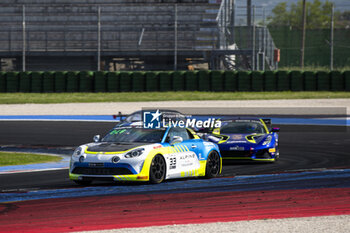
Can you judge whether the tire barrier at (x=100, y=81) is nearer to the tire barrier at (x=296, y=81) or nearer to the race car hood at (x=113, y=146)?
the tire barrier at (x=296, y=81)

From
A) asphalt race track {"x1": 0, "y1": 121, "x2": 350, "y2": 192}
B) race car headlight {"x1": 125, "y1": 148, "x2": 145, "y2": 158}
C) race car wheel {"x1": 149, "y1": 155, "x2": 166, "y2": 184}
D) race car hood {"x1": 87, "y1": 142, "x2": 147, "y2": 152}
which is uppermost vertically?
race car hood {"x1": 87, "y1": 142, "x2": 147, "y2": 152}

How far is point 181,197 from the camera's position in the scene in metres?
10.4

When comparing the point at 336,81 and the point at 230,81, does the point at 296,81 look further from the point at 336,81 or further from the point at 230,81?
the point at 230,81

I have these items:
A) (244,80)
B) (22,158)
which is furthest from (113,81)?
(22,158)

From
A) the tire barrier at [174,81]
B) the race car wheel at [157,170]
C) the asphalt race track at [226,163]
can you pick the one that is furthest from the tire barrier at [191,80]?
the race car wheel at [157,170]

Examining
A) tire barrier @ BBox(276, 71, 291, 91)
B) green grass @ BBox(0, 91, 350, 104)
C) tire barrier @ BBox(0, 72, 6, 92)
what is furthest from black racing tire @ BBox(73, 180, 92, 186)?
tire barrier @ BBox(0, 72, 6, 92)

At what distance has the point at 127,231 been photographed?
7.89 metres

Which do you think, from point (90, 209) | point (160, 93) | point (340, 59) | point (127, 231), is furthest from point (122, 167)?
point (340, 59)

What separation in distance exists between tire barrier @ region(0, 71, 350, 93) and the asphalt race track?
8.53 meters

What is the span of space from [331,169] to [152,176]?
4458 millimetres

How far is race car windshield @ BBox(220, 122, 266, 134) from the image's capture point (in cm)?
1688

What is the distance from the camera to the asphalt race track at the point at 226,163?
1315 cm

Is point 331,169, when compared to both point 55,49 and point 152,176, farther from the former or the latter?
point 55,49

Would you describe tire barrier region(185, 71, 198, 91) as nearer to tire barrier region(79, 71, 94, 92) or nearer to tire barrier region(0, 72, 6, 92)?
tire barrier region(79, 71, 94, 92)
